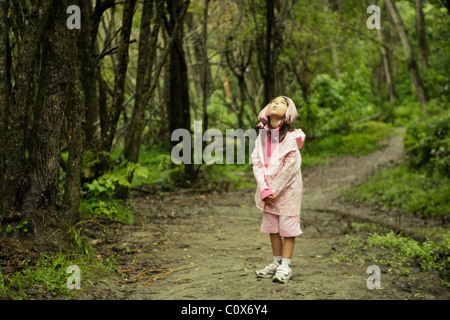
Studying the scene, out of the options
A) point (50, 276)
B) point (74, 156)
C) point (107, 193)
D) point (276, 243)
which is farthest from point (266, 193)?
point (107, 193)

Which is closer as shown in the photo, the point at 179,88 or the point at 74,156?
the point at 74,156

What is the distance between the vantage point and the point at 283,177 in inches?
Answer: 179

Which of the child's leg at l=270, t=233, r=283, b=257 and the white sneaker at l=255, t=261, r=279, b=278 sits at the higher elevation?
the child's leg at l=270, t=233, r=283, b=257

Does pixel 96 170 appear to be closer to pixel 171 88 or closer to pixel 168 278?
pixel 168 278

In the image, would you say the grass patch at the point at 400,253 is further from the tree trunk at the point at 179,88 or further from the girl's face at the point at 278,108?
the tree trunk at the point at 179,88

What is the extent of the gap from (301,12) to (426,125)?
6.47m

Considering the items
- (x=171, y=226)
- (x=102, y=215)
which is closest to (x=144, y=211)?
(x=171, y=226)

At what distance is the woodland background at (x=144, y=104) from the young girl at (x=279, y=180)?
1908 millimetres

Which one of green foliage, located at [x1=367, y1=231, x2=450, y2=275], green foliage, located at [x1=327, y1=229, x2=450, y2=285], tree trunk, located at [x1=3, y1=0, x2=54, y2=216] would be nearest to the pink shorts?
green foliage, located at [x1=327, y1=229, x2=450, y2=285]

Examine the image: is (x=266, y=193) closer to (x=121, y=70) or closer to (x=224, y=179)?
(x=121, y=70)

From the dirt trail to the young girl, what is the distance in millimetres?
363

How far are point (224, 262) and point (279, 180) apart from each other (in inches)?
50.5

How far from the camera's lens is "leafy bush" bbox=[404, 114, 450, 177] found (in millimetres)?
9742

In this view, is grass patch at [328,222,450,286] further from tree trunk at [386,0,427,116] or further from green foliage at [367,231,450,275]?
tree trunk at [386,0,427,116]
